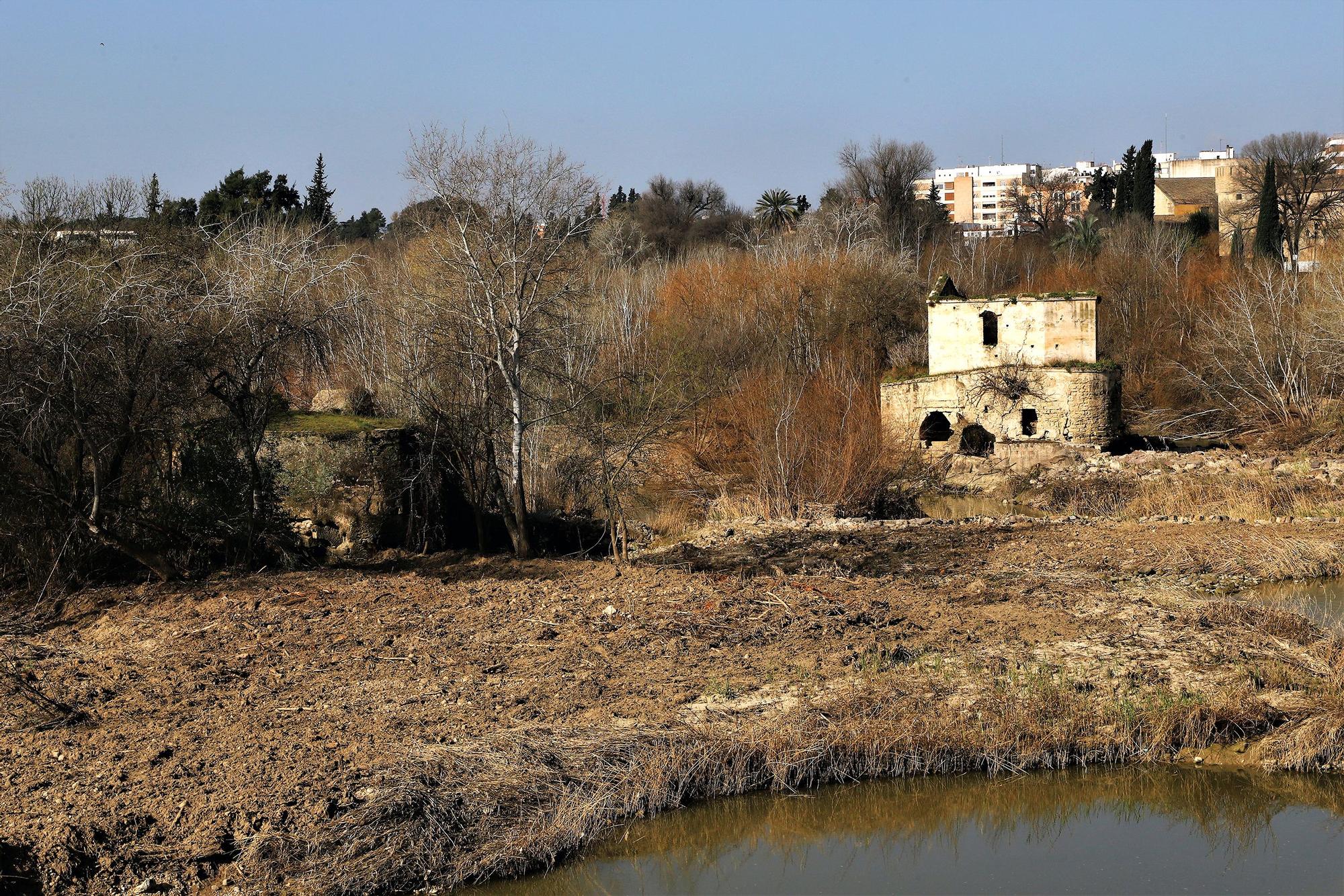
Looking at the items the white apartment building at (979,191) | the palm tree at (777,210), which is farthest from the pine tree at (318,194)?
the white apartment building at (979,191)

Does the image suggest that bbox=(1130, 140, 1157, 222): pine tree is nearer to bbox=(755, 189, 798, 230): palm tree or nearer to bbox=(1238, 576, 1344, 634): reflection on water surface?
bbox=(755, 189, 798, 230): palm tree

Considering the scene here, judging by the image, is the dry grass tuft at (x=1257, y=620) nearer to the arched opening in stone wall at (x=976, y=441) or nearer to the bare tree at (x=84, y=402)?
the bare tree at (x=84, y=402)

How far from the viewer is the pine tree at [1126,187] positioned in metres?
64.9

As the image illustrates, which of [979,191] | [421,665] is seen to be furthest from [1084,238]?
[979,191]

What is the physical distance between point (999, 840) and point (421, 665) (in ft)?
16.7

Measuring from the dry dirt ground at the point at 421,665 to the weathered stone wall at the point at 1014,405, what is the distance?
15.1m

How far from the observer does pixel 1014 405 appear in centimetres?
3156

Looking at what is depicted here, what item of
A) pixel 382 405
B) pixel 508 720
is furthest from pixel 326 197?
pixel 508 720

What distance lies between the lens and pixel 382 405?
25.4 m

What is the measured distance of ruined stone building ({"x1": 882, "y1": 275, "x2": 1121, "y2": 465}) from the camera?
30906mm

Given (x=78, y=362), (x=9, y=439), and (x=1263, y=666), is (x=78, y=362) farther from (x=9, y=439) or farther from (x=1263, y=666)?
(x=1263, y=666)

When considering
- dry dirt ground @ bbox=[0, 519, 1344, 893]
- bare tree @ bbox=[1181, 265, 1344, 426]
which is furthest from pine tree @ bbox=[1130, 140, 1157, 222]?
dry dirt ground @ bbox=[0, 519, 1344, 893]

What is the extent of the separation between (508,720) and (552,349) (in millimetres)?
8536

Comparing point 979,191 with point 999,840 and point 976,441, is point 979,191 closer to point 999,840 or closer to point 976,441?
point 976,441
